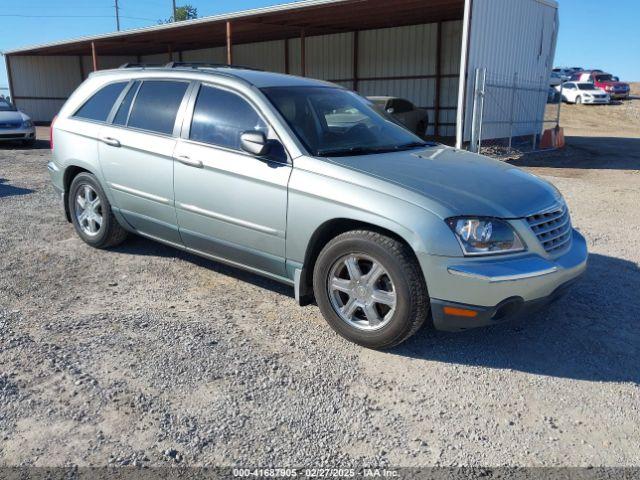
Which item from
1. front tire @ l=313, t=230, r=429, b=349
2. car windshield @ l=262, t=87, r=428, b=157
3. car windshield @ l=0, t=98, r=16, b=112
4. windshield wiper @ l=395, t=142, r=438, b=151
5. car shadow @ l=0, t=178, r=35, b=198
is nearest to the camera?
front tire @ l=313, t=230, r=429, b=349

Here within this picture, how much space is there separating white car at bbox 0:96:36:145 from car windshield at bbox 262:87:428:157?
541 inches

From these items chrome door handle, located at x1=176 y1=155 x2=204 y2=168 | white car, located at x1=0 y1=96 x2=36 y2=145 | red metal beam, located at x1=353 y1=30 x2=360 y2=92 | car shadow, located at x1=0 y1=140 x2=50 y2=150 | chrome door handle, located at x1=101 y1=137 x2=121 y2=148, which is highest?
red metal beam, located at x1=353 y1=30 x2=360 y2=92

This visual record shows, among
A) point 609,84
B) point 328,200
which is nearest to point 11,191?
point 328,200

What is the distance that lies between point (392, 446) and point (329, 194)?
1614 mm

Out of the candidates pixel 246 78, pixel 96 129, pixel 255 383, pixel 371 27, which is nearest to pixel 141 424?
pixel 255 383

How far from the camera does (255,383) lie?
3.25 m

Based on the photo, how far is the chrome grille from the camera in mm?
3512

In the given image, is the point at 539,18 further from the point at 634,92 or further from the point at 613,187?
the point at 634,92

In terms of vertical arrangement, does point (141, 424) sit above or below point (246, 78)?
below

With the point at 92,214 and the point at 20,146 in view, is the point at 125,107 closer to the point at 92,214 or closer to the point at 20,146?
the point at 92,214

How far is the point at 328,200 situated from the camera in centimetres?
363

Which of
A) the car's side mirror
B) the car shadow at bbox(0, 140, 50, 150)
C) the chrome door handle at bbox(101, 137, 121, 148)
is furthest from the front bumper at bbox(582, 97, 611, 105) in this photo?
the car's side mirror

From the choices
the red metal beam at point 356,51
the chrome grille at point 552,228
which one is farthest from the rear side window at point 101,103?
the red metal beam at point 356,51

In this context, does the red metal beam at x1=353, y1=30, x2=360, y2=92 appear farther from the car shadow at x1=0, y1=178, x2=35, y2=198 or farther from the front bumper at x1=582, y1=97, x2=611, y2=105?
the front bumper at x1=582, y1=97, x2=611, y2=105
